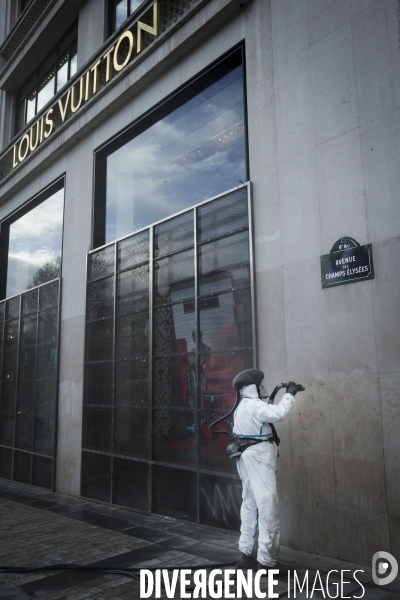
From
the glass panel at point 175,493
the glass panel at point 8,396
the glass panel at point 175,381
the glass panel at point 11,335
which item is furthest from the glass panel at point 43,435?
the glass panel at point 175,381

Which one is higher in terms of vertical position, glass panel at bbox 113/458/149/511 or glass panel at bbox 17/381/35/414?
glass panel at bbox 17/381/35/414

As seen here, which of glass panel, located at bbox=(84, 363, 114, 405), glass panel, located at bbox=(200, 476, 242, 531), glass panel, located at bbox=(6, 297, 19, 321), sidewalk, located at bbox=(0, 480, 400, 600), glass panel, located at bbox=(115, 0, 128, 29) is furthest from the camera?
glass panel, located at bbox=(6, 297, 19, 321)

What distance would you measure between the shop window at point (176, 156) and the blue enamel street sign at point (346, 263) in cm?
221

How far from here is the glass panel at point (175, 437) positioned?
24.3 feet

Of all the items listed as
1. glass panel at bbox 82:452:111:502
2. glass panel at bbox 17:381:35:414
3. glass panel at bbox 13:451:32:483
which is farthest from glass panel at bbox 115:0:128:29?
glass panel at bbox 13:451:32:483

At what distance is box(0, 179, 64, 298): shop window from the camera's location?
12.2 meters

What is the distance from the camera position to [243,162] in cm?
762

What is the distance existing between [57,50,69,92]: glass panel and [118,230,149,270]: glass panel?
5.80 meters

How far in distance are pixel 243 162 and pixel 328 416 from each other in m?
3.93

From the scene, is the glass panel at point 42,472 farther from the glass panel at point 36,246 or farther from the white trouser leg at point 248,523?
the white trouser leg at point 248,523

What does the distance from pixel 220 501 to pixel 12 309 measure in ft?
28.8

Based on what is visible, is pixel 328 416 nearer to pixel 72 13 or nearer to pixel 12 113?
pixel 72 13

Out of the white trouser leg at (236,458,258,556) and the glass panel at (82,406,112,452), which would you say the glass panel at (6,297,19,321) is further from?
the white trouser leg at (236,458,258,556)

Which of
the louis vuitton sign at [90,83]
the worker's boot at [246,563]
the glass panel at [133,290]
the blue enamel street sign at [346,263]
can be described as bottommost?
the worker's boot at [246,563]
